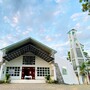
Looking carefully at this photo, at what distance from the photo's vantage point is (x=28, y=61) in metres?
23.6

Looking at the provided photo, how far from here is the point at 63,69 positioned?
2406 centimetres

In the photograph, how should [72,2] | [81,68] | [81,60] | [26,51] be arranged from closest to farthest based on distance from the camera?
[72,2] → [26,51] → [81,68] → [81,60]

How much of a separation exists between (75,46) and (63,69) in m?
21.9

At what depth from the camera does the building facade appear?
21.7 meters

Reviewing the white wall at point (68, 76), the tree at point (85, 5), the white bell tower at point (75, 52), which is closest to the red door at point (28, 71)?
the white wall at point (68, 76)

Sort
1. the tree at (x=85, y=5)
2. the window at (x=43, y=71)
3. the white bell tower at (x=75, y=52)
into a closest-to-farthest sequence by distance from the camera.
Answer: the tree at (x=85, y=5)
the window at (x=43, y=71)
the white bell tower at (x=75, y=52)

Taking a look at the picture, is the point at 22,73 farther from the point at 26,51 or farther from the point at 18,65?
the point at 26,51

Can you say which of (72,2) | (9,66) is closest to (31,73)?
(9,66)

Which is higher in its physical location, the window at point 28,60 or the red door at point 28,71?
the window at point 28,60

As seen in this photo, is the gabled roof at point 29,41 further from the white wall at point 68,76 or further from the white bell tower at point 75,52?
the white bell tower at point 75,52

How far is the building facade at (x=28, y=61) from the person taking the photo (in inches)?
856

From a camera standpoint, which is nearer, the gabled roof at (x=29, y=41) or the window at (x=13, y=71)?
the gabled roof at (x=29, y=41)

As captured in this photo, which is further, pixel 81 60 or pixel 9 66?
pixel 81 60

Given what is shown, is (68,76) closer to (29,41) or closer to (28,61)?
(28,61)
